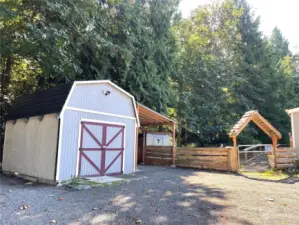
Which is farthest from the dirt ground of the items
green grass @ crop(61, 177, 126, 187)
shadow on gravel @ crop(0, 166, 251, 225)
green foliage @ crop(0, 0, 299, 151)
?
green foliage @ crop(0, 0, 299, 151)

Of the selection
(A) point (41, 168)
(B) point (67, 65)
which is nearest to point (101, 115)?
(A) point (41, 168)

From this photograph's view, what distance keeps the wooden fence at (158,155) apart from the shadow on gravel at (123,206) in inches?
223

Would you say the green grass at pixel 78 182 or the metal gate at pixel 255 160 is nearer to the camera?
the green grass at pixel 78 182

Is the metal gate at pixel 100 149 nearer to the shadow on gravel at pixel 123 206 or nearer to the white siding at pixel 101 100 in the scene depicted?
the white siding at pixel 101 100

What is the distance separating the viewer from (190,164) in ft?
35.6

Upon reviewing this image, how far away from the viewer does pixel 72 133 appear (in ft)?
23.2

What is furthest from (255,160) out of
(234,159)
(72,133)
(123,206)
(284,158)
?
(123,206)

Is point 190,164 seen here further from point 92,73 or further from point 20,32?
point 20,32

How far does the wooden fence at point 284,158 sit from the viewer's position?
897cm

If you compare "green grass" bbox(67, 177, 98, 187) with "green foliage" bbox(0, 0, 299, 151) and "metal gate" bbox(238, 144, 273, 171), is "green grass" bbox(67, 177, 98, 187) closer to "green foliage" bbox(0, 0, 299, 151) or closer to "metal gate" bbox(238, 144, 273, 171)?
"green foliage" bbox(0, 0, 299, 151)

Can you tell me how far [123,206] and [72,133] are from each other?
11.3ft

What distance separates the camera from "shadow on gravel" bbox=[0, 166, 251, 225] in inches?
143

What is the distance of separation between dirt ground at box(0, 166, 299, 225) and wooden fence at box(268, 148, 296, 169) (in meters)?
2.92

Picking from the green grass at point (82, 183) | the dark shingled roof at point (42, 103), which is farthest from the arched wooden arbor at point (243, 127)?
the dark shingled roof at point (42, 103)
